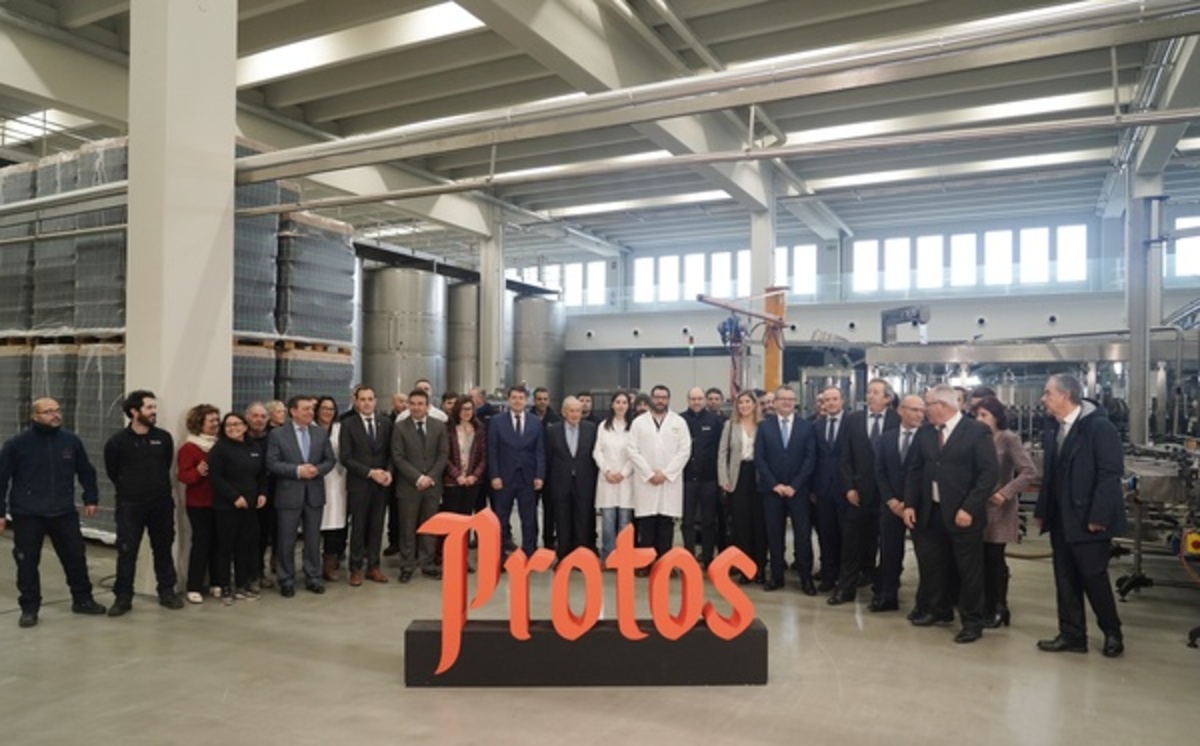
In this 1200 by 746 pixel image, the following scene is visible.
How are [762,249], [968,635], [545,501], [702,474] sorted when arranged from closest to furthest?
[968,635] < [702,474] < [545,501] < [762,249]

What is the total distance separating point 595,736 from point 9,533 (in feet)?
26.4

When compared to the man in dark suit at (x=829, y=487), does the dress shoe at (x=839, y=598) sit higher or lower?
lower

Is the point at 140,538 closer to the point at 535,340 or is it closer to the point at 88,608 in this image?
the point at 88,608

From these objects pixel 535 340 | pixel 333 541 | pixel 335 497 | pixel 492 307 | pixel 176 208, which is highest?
pixel 492 307

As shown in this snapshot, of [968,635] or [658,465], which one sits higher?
[658,465]

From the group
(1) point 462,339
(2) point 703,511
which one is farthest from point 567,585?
(1) point 462,339

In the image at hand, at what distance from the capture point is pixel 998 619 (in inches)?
226

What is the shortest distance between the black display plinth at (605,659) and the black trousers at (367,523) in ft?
8.26

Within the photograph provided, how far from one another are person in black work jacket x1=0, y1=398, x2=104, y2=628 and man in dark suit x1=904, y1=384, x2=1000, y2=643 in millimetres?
5899

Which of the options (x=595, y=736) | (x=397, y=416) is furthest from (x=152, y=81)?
(x=595, y=736)

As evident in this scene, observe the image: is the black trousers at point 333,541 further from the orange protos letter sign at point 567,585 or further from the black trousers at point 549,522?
the orange protos letter sign at point 567,585

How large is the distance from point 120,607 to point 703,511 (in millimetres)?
4665

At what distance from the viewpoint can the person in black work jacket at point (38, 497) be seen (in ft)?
18.1

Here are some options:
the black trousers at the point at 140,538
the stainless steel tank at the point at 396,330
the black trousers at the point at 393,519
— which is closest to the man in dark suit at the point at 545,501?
the black trousers at the point at 393,519
